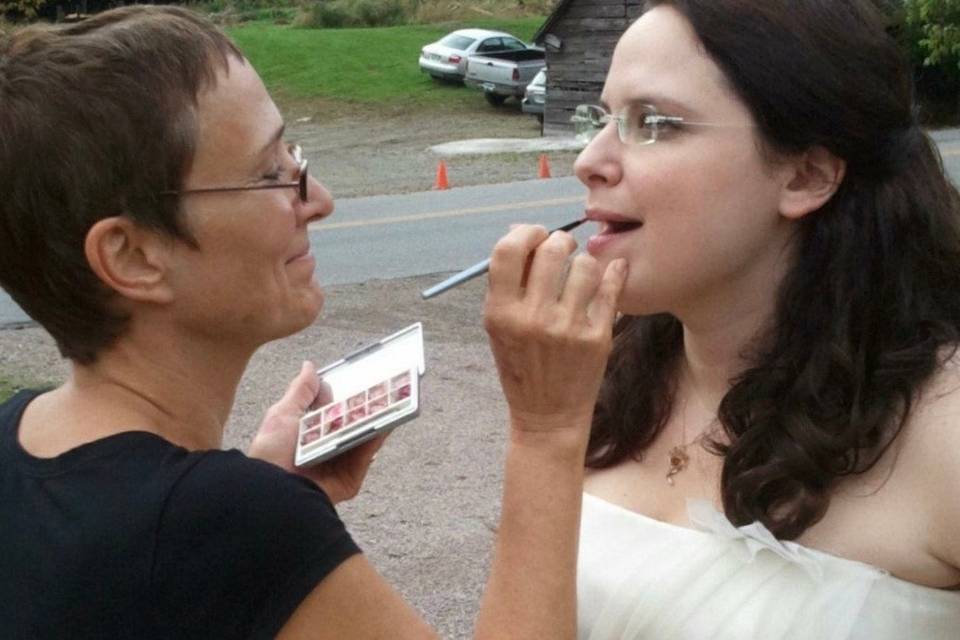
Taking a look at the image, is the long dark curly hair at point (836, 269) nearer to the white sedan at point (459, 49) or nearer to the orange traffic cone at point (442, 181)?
the orange traffic cone at point (442, 181)

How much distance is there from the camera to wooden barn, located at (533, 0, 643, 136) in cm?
2736

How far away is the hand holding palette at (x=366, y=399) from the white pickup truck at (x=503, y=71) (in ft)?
106

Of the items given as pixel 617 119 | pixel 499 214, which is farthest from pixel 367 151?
pixel 617 119

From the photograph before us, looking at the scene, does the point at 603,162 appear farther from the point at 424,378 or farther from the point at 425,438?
the point at 424,378

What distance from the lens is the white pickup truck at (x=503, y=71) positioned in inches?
1356

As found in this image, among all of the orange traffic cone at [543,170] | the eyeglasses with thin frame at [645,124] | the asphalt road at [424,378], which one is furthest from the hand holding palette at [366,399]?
the orange traffic cone at [543,170]

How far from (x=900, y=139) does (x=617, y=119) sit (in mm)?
433

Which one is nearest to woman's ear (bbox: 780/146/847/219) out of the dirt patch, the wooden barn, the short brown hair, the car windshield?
the short brown hair

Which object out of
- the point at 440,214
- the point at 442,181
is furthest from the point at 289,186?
the point at 442,181

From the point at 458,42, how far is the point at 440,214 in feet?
70.3

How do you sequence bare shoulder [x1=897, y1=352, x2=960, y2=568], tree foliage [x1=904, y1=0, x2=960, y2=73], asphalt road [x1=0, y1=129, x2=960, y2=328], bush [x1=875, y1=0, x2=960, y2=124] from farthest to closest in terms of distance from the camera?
tree foliage [x1=904, y1=0, x2=960, y2=73], asphalt road [x1=0, y1=129, x2=960, y2=328], bush [x1=875, y1=0, x2=960, y2=124], bare shoulder [x1=897, y1=352, x2=960, y2=568]

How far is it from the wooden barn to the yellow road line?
9.88 meters

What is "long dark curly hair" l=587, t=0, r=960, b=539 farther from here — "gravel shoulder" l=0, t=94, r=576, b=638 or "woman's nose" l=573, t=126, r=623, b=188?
"gravel shoulder" l=0, t=94, r=576, b=638

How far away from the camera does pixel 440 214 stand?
1656 cm
